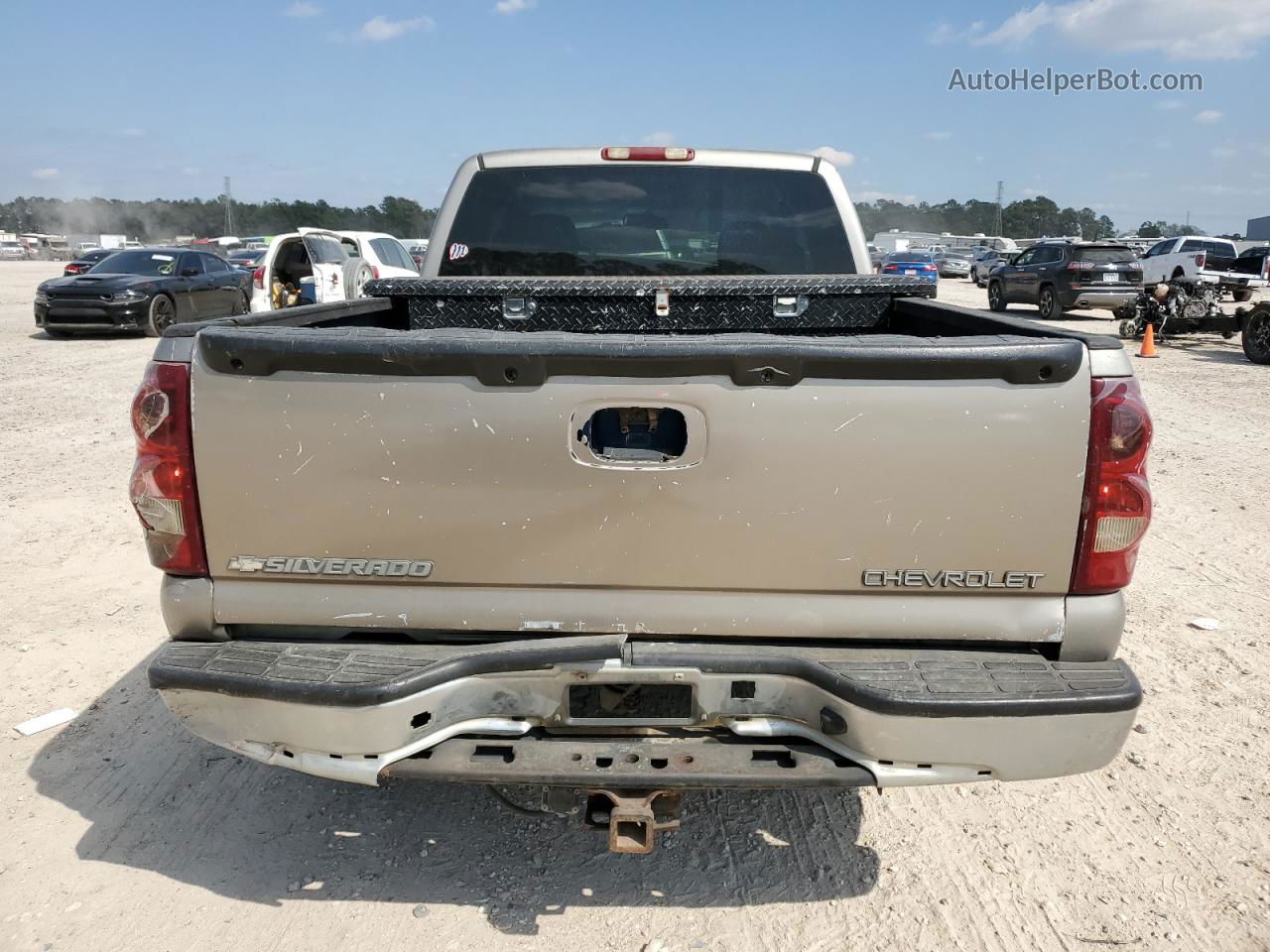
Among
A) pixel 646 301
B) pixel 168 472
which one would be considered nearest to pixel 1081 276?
pixel 646 301

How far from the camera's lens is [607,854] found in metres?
3.02

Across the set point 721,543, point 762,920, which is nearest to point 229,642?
point 721,543

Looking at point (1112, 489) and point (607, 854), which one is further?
point (607, 854)

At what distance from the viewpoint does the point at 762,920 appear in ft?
8.81

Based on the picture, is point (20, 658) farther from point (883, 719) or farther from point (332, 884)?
point (883, 719)

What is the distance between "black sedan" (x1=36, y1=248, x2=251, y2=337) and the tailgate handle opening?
14968 millimetres

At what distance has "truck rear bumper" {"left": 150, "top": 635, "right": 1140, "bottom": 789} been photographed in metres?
2.29

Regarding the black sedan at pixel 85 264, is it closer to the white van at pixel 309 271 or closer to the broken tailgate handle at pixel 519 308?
the white van at pixel 309 271

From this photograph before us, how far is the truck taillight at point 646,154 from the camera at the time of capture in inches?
174

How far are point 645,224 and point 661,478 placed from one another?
2.60 m

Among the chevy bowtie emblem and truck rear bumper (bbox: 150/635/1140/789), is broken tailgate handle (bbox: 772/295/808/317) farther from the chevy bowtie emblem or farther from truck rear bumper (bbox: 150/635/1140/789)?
the chevy bowtie emblem

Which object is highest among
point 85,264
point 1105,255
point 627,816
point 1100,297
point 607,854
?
point 1105,255

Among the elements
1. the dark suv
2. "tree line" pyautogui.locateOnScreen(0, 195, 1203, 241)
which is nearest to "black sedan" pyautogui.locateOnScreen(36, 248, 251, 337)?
the dark suv

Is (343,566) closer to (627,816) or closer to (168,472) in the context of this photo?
(168,472)
